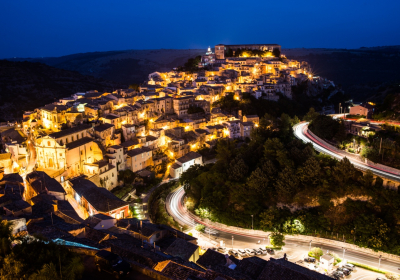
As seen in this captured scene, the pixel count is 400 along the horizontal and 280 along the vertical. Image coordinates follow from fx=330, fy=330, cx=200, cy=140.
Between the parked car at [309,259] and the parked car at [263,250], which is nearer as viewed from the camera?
the parked car at [309,259]

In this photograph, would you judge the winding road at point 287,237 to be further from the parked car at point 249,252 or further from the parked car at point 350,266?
the parked car at point 350,266

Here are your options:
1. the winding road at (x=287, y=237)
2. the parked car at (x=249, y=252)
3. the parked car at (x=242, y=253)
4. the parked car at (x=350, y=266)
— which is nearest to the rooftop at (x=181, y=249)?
the parked car at (x=242, y=253)

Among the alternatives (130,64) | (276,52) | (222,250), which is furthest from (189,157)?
(130,64)

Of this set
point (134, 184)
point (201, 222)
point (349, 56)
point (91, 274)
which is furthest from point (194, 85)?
point (349, 56)

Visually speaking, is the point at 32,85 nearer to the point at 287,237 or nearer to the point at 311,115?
the point at 311,115

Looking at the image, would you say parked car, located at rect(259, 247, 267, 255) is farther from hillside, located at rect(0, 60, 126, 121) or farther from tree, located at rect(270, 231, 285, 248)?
hillside, located at rect(0, 60, 126, 121)

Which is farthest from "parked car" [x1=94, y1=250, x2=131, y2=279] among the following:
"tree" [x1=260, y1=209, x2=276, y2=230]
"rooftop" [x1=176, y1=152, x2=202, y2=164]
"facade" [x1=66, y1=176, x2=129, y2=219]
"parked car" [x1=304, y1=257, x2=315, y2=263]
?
"rooftop" [x1=176, y1=152, x2=202, y2=164]
